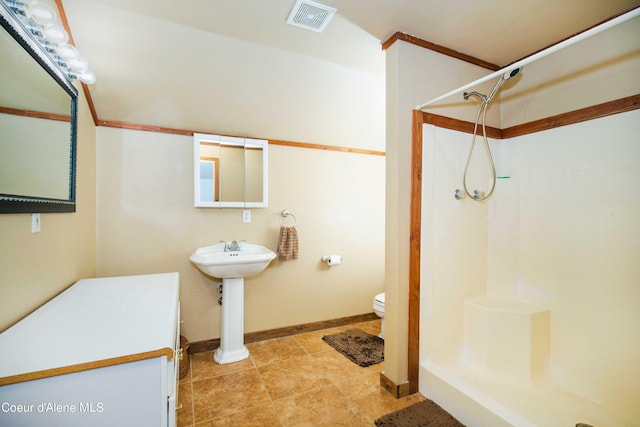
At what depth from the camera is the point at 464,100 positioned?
2.02 m

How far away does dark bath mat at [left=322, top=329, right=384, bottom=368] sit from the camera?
7.61 feet

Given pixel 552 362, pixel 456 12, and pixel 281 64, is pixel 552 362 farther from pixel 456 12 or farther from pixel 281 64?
pixel 281 64

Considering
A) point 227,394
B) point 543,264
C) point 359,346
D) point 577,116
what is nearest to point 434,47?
point 577,116

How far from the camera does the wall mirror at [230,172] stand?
2410mm

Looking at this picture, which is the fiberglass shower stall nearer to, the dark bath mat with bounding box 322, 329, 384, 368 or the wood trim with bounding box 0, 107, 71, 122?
the dark bath mat with bounding box 322, 329, 384, 368

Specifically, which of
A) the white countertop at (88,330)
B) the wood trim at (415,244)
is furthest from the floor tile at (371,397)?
the white countertop at (88,330)

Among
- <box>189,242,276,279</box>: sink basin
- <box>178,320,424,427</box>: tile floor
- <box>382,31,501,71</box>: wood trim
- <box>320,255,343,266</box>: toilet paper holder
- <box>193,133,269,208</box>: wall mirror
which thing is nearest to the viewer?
<box>178,320,424,427</box>: tile floor

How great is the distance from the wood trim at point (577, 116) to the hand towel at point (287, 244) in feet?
6.41

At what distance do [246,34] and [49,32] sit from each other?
1.00m

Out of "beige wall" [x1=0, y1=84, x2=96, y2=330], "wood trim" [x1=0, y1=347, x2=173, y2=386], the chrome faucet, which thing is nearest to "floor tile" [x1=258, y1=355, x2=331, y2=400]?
the chrome faucet

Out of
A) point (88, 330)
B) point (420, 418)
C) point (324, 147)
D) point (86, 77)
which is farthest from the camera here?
point (324, 147)

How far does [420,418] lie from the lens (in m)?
1.61

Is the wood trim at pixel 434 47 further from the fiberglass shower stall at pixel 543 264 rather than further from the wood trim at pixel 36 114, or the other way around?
the wood trim at pixel 36 114

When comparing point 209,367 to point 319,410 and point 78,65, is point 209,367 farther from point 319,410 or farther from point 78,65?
point 78,65
